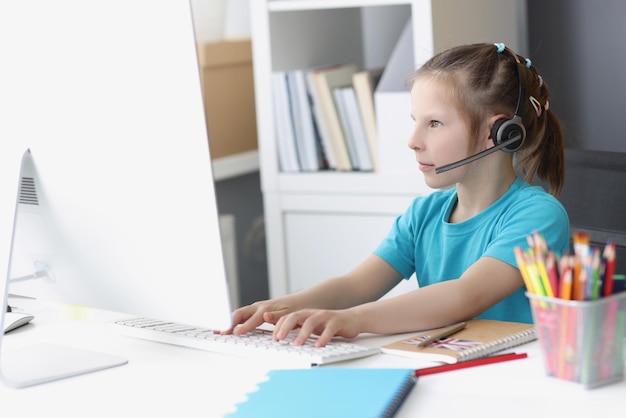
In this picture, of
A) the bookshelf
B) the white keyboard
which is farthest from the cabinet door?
the white keyboard

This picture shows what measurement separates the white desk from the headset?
1.22 ft

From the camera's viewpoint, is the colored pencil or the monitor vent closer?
the colored pencil

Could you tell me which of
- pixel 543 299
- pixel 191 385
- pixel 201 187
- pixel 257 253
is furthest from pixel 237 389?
pixel 257 253

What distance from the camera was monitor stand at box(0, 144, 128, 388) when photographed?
3.65 feet

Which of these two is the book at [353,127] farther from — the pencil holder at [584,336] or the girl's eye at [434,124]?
the pencil holder at [584,336]

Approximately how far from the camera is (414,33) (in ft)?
6.92

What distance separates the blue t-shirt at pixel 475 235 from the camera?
4.52 feet

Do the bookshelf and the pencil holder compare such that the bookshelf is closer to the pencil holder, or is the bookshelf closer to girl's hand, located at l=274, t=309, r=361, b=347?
girl's hand, located at l=274, t=309, r=361, b=347

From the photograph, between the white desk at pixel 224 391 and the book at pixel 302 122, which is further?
the book at pixel 302 122

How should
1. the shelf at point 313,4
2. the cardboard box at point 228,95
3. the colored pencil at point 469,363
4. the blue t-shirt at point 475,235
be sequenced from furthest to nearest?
1. the cardboard box at point 228,95
2. the shelf at point 313,4
3. the blue t-shirt at point 475,235
4. the colored pencil at point 469,363

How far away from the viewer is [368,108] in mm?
2295

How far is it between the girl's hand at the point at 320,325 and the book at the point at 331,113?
117 cm

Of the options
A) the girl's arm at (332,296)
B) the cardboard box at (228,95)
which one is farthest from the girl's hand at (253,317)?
the cardboard box at (228,95)

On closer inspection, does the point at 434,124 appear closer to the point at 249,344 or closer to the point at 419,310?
the point at 419,310
